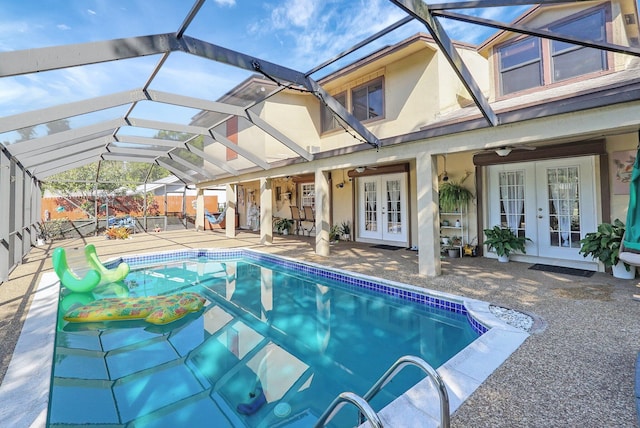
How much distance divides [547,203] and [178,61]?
26.5 ft

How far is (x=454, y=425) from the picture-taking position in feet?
7.02

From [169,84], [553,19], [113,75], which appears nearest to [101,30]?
[113,75]

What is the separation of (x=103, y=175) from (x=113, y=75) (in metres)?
22.6

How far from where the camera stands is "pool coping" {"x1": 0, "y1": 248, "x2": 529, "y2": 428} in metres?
2.36

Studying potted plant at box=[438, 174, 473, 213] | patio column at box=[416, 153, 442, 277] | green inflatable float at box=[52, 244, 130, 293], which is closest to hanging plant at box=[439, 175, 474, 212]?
potted plant at box=[438, 174, 473, 213]

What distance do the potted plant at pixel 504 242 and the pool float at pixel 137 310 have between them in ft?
21.7

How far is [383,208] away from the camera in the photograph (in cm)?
1083

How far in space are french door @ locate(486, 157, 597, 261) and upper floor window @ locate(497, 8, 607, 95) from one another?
1.80 metres

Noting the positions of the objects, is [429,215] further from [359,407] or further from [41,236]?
[41,236]

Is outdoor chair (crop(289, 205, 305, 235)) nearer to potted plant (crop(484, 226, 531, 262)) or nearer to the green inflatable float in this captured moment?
Answer: the green inflatable float

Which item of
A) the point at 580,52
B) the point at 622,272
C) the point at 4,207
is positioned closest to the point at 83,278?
the point at 4,207

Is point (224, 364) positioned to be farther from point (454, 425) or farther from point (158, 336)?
point (454, 425)

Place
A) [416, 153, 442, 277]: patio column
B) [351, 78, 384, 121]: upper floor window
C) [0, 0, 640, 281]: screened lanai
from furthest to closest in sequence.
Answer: [351, 78, 384, 121]: upper floor window → [416, 153, 442, 277]: patio column → [0, 0, 640, 281]: screened lanai

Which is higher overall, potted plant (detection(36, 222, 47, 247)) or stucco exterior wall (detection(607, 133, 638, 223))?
stucco exterior wall (detection(607, 133, 638, 223))
